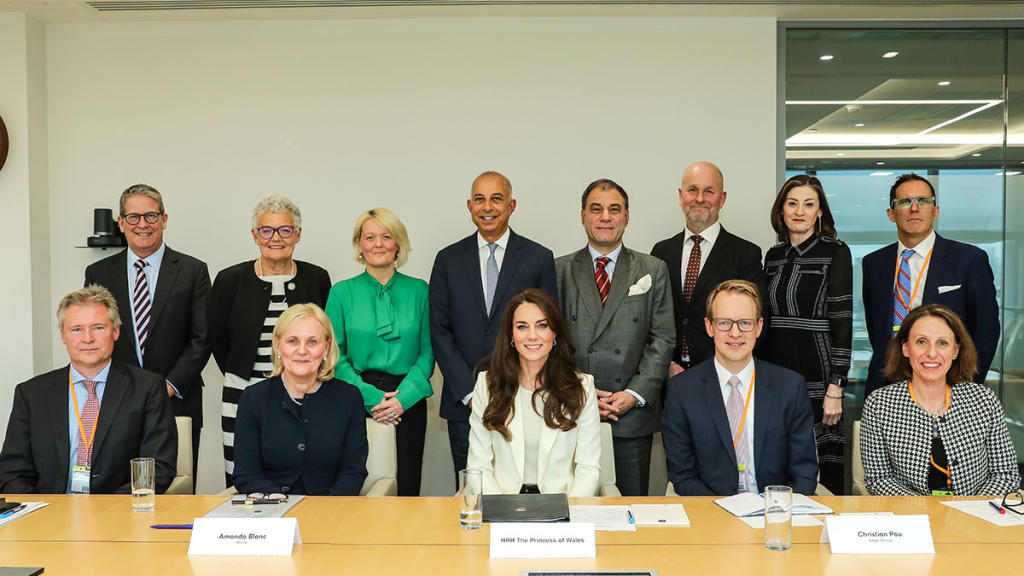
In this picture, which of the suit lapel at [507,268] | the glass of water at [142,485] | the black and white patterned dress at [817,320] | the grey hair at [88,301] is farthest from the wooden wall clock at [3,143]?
the black and white patterned dress at [817,320]

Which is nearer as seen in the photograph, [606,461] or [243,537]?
[243,537]

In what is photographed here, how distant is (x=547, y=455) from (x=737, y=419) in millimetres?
748

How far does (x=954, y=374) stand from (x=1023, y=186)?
2.89m

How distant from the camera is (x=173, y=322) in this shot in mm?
4184

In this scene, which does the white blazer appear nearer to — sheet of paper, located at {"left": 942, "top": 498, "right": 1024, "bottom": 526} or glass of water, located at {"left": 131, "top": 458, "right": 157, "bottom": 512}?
glass of water, located at {"left": 131, "top": 458, "right": 157, "bottom": 512}

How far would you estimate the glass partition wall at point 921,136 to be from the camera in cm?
537

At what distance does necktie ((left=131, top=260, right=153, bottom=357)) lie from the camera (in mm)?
4176

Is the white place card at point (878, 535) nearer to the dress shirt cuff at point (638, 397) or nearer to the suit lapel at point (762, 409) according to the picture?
the suit lapel at point (762, 409)

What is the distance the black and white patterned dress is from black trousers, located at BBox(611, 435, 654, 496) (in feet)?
2.62

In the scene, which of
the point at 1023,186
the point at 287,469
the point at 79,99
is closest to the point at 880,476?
the point at 287,469

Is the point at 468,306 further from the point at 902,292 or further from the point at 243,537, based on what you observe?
the point at 902,292

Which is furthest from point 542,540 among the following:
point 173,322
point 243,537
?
point 173,322

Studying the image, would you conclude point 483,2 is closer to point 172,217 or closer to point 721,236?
point 721,236

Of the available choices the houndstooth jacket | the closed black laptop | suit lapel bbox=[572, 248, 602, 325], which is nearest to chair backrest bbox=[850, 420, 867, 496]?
the houndstooth jacket
